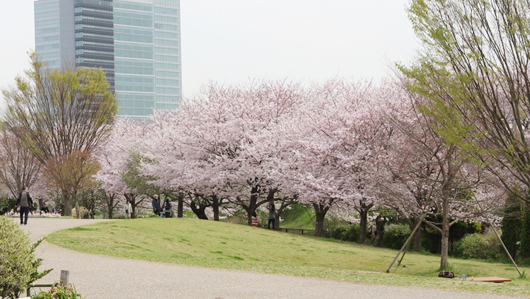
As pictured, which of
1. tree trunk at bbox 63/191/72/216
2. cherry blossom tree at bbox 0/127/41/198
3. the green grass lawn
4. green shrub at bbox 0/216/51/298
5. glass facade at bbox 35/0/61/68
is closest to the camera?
green shrub at bbox 0/216/51/298

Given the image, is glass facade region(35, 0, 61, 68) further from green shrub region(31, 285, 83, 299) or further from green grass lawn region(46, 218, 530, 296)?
green shrub region(31, 285, 83, 299)

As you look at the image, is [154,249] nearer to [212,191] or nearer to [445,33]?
[445,33]

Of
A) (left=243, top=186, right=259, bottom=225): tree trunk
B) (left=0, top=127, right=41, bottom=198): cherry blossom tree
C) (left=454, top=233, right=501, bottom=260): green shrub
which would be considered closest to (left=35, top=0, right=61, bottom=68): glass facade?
(left=0, top=127, right=41, bottom=198): cherry blossom tree

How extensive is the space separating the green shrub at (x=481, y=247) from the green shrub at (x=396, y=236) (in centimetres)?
374

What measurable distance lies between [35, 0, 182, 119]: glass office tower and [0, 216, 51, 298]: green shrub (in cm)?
16893

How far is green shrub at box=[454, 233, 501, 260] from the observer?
25484 millimetres

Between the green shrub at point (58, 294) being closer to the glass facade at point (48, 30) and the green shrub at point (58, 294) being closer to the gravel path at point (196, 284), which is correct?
the gravel path at point (196, 284)

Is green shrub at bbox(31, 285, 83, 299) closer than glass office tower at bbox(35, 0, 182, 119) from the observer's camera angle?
Yes

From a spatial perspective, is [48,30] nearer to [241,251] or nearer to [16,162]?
[16,162]

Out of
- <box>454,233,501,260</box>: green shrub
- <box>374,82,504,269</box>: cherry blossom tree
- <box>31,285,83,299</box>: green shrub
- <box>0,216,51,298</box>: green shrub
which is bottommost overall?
<box>454,233,501,260</box>: green shrub

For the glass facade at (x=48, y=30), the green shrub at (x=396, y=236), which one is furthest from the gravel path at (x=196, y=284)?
the glass facade at (x=48, y=30)

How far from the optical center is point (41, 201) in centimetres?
6025

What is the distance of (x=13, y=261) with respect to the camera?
7.80 meters

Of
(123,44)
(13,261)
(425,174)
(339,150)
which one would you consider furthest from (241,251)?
(123,44)
